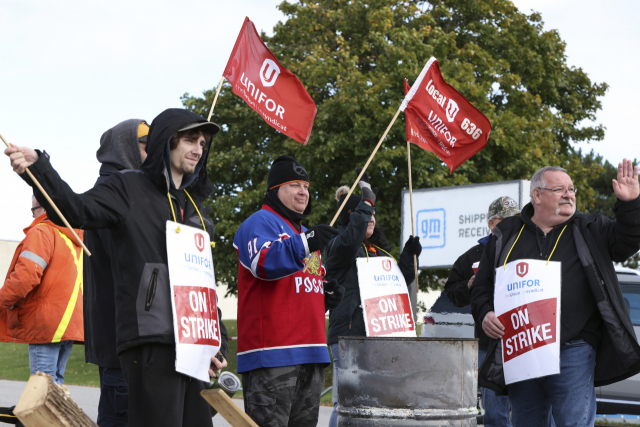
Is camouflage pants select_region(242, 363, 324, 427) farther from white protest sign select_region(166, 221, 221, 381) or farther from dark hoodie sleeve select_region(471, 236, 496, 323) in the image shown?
dark hoodie sleeve select_region(471, 236, 496, 323)

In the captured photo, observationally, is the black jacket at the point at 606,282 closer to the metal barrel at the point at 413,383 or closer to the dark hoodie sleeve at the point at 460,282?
the metal barrel at the point at 413,383

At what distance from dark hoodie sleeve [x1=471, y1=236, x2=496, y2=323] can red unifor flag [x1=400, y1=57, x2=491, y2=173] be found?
303cm

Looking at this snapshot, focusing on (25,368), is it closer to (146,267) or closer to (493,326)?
(493,326)

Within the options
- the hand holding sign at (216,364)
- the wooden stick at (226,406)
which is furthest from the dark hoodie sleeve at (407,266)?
the wooden stick at (226,406)

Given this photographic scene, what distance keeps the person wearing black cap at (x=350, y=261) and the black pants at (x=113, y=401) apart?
187 cm

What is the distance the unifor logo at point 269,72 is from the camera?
20.6ft

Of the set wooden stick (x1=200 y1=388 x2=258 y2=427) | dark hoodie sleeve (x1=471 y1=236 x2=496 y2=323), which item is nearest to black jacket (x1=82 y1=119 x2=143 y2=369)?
wooden stick (x1=200 y1=388 x2=258 y2=427)

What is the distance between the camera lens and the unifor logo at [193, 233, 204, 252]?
11.0 ft

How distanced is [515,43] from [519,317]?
1692 centimetres

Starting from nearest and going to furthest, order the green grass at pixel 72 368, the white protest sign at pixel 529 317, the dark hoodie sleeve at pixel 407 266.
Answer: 1. the white protest sign at pixel 529 317
2. the dark hoodie sleeve at pixel 407 266
3. the green grass at pixel 72 368

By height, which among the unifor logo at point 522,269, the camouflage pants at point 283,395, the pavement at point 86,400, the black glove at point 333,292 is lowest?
the pavement at point 86,400

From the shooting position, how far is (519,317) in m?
4.43

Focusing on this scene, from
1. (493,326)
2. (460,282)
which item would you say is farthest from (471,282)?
(493,326)

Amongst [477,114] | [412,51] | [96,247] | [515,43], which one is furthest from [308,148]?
[96,247]
